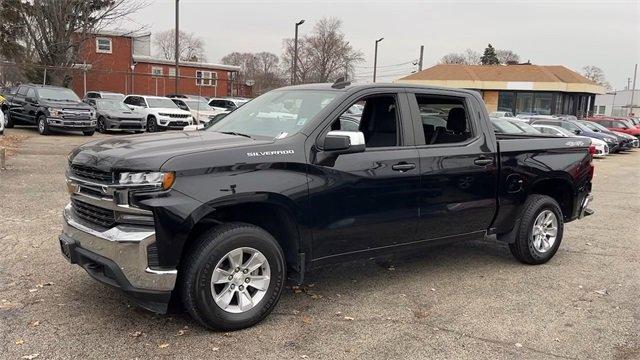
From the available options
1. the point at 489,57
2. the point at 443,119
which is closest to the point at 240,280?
the point at 443,119

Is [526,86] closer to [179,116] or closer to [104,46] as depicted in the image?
[104,46]

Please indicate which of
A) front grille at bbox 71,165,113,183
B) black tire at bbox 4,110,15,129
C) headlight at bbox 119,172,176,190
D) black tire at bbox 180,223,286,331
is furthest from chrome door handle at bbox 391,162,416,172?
black tire at bbox 4,110,15,129

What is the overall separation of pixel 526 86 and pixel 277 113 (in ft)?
164

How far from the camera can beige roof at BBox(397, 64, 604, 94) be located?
4988 centimetres

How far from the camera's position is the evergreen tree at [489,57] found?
285ft

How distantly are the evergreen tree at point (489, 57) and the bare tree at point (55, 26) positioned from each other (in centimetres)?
6826

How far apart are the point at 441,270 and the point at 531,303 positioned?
110 centimetres

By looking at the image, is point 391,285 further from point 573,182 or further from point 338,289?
point 573,182

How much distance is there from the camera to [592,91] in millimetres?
51469

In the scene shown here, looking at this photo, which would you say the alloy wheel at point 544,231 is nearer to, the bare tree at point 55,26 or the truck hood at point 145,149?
the truck hood at point 145,149

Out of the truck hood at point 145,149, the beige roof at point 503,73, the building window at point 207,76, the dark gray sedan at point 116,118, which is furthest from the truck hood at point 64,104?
the beige roof at point 503,73

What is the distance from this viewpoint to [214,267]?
3.91m

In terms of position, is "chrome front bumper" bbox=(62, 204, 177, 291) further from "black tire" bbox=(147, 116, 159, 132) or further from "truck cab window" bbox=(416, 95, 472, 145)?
"black tire" bbox=(147, 116, 159, 132)

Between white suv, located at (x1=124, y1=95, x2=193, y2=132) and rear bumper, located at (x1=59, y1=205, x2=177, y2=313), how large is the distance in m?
19.6
